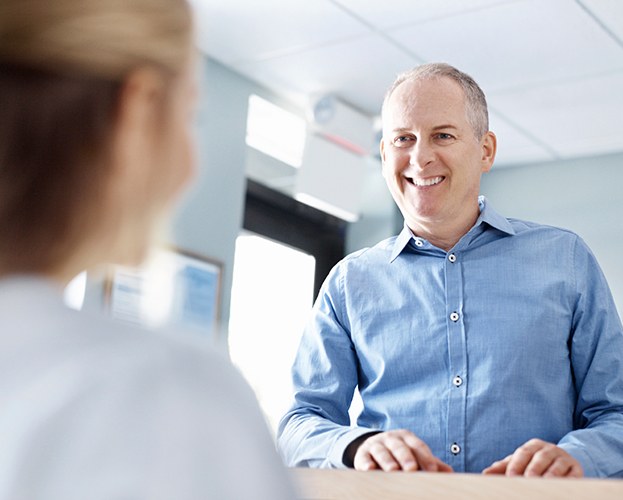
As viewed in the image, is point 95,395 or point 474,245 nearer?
point 95,395

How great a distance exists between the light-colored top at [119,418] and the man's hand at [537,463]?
0.72 metres

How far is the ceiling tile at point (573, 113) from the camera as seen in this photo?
3980 millimetres

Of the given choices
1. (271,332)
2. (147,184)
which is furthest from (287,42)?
(147,184)

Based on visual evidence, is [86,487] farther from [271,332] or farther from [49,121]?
[271,332]

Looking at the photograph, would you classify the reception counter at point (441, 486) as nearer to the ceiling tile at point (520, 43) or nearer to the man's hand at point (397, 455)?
the man's hand at point (397, 455)

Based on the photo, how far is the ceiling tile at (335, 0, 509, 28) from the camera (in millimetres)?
3332

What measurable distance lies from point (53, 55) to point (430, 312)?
1.21 m

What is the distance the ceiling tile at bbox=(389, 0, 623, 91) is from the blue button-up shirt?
1.86 m

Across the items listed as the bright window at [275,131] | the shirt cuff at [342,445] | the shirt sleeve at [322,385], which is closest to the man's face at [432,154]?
the shirt sleeve at [322,385]

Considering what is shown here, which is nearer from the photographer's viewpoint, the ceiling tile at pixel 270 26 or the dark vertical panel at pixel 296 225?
the ceiling tile at pixel 270 26

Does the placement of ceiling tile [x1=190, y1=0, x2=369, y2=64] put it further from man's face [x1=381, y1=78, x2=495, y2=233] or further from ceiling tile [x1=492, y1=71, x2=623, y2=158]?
man's face [x1=381, y1=78, x2=495, y2=233]

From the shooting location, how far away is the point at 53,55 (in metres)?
0.50

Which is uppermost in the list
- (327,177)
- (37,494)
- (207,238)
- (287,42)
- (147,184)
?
(287,42)

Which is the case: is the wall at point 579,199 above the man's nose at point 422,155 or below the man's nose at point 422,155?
above
